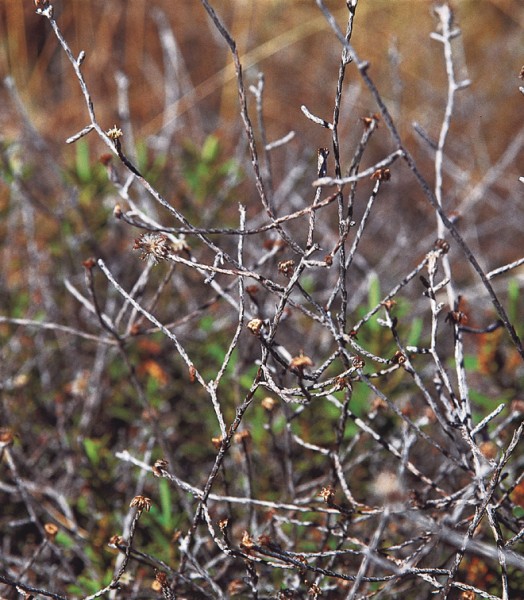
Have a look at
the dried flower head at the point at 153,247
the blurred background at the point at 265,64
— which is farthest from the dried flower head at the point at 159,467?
the blurred background at the point at 265,64

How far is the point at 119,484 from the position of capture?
1475 millimetres

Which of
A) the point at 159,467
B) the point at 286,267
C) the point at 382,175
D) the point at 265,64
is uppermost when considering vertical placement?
the point at 265,64

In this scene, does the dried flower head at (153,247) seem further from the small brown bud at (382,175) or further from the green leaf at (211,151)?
the green leaf at (211,151)

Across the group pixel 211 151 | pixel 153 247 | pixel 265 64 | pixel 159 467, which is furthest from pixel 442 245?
pixel 265 64

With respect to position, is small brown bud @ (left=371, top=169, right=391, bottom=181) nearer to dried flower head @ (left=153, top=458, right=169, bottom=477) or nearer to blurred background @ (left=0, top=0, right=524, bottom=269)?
Result: dried flower head @ (left=153, top=458, right=169, bottom=477)

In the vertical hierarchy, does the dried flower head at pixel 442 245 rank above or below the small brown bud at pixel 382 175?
below

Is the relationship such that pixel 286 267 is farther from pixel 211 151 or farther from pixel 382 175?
pixel 211 151

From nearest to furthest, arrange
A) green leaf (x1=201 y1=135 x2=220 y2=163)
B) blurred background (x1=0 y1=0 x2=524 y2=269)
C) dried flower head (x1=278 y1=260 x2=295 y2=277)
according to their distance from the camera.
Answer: dried flower head (x1=278 y1=260 x2=295 y2=277), green leaf (x1=201 y1=135 x2=220 y2=163), blurred background (x1=0 y1=0 x2=524 y2=269)

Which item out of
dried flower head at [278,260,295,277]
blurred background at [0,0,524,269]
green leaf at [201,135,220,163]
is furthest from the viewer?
blurred background at [0,0,524,269]

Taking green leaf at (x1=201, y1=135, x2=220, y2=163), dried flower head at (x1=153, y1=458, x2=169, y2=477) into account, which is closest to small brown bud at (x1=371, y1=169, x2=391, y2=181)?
dried flower head at (x1=153, y1=458, x2=169, y2=477)

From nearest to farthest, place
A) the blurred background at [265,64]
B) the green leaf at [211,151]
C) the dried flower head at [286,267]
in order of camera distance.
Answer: the dried flower head at [286,267]
the green leaf at [211,151]
the blurred background at [265,64]

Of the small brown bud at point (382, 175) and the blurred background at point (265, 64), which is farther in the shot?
the blurred background at point (265, 64)

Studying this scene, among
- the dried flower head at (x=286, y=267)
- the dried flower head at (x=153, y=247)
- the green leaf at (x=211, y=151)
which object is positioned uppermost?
the green leaf at (x=211, y=151)

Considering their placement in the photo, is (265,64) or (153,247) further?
(265,64)
